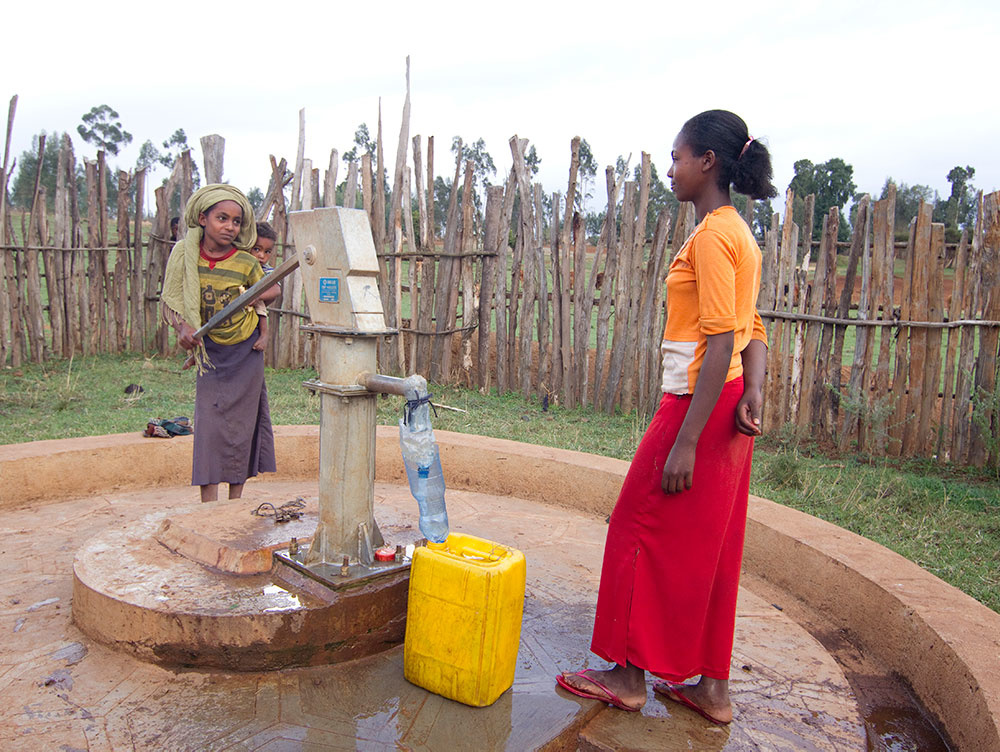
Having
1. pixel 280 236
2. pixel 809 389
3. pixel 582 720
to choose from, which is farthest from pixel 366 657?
pixel 280 236

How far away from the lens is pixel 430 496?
2.14 m

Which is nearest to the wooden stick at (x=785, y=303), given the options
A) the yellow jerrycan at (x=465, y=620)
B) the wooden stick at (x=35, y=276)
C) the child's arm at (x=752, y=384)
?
the child's arm at (x=752, y=384)

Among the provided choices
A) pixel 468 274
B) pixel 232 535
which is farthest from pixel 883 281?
pixel 232 535

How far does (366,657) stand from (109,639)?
28.8 inches

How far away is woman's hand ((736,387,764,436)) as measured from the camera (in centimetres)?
186

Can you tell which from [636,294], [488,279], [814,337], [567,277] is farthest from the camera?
[488,279]

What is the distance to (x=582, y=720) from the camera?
1928 millimetres

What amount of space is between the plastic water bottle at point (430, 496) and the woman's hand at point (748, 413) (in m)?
0.82

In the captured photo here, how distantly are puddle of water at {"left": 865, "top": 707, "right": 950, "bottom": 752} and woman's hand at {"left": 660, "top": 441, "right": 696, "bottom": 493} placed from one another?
0.94 metres

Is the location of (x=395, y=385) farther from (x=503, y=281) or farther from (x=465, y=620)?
(x=503, y=281)

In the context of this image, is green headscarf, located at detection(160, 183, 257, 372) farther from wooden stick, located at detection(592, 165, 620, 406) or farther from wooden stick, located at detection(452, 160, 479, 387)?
wooden stick, located at detection(452, 160, 479, 387)

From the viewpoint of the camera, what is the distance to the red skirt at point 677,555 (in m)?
1.89

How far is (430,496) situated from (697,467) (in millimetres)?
755

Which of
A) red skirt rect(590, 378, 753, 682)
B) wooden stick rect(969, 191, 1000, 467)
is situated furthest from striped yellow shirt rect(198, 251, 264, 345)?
wooden stick rect(969, 191, 1000, 467)
